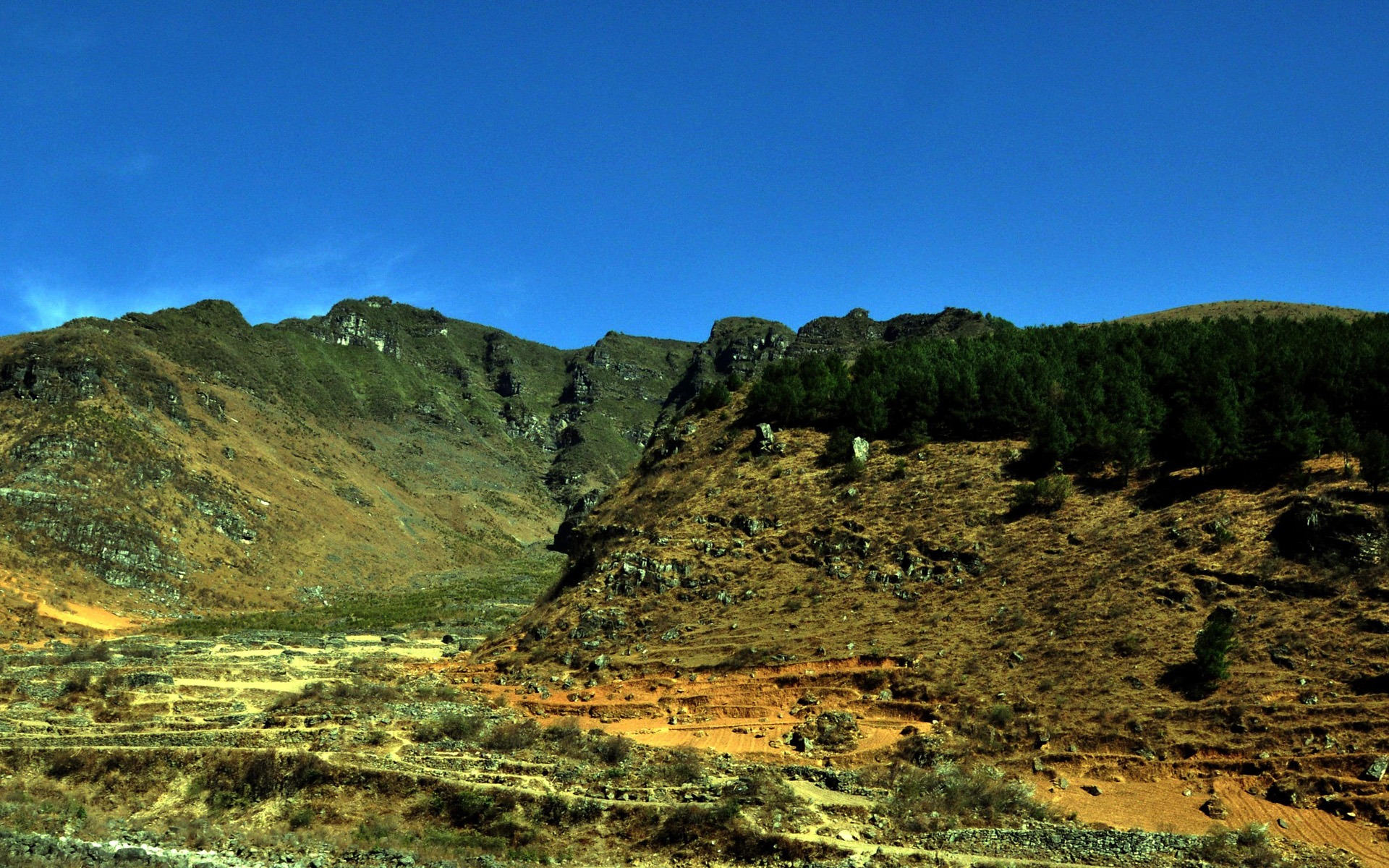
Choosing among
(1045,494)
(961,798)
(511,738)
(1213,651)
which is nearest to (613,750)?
(511,738)

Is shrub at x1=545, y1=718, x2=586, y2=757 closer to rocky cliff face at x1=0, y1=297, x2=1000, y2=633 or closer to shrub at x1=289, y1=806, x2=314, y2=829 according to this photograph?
shrub at x1=289, y1=806, x2=314, y2=829

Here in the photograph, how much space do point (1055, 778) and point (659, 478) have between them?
26.4m

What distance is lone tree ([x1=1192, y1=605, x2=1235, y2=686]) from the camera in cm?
2284

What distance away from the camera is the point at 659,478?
148ft

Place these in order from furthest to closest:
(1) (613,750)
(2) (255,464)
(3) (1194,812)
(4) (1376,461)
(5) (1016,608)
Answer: (2) (255,464) < (5) (1016,608) < (4) (1376,461) < (1) (613,750) < (3) (1194,812)

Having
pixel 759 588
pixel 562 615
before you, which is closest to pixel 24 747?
pixel 562 615

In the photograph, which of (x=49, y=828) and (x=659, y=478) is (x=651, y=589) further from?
(x=49, y=828)

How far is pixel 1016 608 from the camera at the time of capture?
28.8m

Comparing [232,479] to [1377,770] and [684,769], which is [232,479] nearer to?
[684,769]

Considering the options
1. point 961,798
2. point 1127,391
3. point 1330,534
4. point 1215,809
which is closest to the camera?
point 1215,809

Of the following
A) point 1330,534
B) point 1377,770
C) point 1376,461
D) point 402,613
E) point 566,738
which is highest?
point 1376,461

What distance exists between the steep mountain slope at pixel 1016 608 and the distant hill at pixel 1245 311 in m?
39.9

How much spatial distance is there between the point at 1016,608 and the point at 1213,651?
21.4 feet

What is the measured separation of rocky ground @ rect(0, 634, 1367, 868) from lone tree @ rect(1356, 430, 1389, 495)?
13.4m
